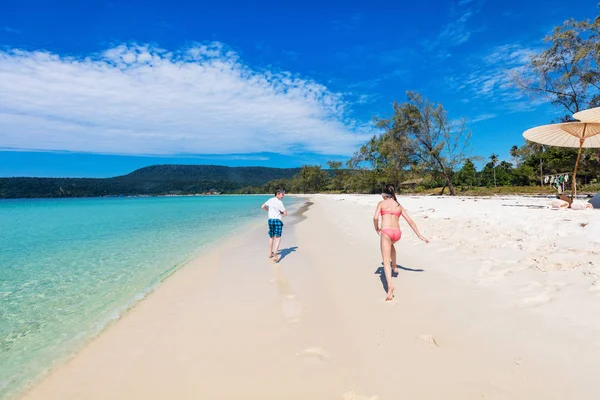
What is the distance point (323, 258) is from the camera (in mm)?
7844

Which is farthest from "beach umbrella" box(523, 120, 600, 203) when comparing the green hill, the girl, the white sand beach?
the green hill

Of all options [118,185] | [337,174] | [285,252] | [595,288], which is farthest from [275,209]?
[118,185]

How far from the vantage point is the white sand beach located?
264cm

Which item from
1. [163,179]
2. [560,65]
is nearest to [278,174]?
[163,179]

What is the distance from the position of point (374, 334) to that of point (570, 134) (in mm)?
12383

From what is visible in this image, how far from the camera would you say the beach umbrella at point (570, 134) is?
10328 millimetres

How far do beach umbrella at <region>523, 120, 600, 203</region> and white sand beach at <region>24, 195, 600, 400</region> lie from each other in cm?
563

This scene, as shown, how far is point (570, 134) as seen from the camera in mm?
10789


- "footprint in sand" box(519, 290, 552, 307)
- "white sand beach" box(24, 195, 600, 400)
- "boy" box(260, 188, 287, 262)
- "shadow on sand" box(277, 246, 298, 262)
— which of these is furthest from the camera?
"shadow on sand" box(277, 246, 298, 262)

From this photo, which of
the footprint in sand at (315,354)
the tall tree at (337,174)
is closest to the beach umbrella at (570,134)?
the footprint in sand at (315,354)

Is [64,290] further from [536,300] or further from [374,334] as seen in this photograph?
[536,300]

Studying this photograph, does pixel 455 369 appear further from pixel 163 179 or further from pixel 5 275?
pixel 163 179

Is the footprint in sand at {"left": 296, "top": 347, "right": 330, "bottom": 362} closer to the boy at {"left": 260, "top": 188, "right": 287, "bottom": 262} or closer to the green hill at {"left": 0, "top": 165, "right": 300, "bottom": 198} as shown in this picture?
the boy at {"left": 260, "top": 188, "right": 287, "bottom": 262}

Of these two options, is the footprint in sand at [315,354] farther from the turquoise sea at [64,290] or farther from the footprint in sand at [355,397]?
the turquoise sea at [64,290]
